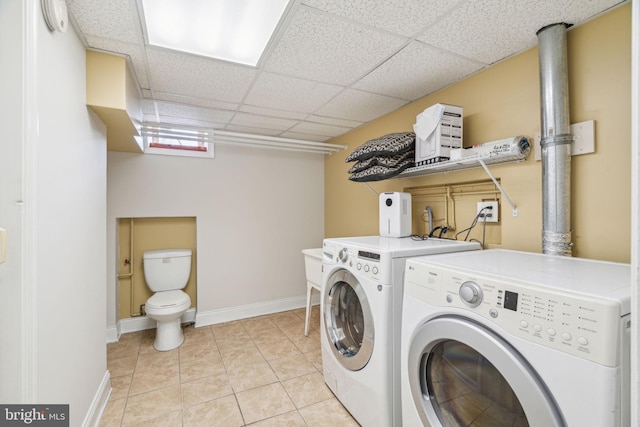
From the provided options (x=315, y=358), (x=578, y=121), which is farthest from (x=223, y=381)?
(x=578, y=121)

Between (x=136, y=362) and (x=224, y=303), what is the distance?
3.15 ft

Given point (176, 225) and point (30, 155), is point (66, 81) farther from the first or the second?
point (176, 225)

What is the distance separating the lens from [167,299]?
2488 millimetres

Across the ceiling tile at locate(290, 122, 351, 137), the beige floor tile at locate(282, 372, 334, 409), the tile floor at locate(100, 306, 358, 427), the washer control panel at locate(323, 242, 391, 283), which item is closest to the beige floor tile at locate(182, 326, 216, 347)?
the tile floor at locate(100, 306, 358, 427)

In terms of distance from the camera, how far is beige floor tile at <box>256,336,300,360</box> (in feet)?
7.68

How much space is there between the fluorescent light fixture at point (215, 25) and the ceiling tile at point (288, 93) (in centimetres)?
29

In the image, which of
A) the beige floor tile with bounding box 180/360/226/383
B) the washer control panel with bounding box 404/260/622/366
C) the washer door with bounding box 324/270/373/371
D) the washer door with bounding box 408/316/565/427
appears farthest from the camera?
the beige floor tile with bounding box 180/360/226/383

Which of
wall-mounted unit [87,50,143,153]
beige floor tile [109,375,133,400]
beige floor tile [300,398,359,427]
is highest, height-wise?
wall-mounted unit [87,50,143,153]

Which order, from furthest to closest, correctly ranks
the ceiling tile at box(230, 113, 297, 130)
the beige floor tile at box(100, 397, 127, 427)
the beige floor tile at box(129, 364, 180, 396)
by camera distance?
the ceiling tile at box(230, 113, 297, 130) → the beige floor tile at box(129, 364, 180, 396) → the beige floor tile at box(100, 397, 127, 427)

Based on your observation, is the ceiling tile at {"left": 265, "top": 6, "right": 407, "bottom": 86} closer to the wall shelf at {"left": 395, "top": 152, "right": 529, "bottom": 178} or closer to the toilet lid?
the wall shelf at {"left": 395, "top": 152, "right": 529, "bottom": 178}

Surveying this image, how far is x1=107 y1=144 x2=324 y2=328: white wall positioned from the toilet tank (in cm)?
15

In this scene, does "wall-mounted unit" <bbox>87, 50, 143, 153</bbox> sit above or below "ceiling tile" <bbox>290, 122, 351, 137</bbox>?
below

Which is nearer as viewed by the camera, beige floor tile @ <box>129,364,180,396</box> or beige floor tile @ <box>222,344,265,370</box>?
beige floor tile @ <box>129,364,180,396</box>

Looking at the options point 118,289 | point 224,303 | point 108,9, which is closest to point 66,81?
point 108,9
